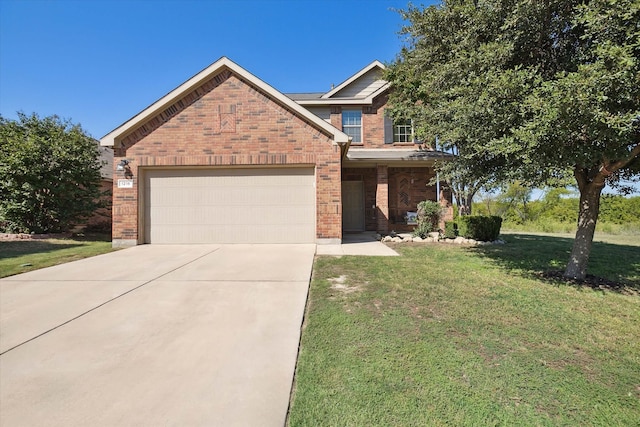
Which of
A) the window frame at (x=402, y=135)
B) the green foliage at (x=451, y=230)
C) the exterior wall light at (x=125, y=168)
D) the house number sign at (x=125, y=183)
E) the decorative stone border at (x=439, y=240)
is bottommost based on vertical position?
the decorative stone border at (x=439, y=240)

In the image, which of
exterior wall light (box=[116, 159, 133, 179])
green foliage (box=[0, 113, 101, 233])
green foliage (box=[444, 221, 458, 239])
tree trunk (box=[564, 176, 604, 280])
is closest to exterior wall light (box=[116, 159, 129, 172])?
exterior wall light (box=[116, 159, 133, 179])

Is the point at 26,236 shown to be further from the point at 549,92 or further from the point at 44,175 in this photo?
the point at 549,92

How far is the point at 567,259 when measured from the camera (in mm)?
7430

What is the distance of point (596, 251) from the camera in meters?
8.66

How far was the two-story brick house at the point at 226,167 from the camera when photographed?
9250mm

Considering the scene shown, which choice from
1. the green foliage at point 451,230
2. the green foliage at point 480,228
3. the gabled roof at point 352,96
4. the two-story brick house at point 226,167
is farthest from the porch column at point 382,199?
the gabled roof at point 352,96

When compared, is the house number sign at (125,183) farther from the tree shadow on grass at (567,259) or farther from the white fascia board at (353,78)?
the tree shadow on grass at (567,259)

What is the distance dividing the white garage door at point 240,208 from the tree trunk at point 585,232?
6.39 m

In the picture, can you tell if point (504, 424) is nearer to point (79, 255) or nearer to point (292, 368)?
point (292, 368)

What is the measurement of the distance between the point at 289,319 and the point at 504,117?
4.58 meters

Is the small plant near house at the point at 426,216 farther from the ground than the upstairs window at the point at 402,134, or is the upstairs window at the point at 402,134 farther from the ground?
the upstairs window at the point at 402,134

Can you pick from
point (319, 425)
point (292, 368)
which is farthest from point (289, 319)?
point (319, 425)

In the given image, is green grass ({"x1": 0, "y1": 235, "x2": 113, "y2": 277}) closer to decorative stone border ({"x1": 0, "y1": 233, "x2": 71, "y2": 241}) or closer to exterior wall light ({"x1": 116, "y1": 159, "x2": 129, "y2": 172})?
decorative stone border ({"x1": 0, "y1": 233, "x2": 71, "y2": 241})

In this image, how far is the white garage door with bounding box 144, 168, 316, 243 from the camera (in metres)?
9.50
